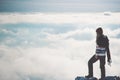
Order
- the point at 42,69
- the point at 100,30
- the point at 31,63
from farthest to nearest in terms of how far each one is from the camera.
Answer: the point at 42,69 → the point at 31,63 → the point at 100,30

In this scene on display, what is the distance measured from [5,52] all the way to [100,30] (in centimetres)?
12779

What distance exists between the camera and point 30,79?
159500 mm

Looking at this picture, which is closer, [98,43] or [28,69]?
[98,43]

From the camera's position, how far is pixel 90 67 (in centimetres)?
1106

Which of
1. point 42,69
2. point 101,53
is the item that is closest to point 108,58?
point 101,53

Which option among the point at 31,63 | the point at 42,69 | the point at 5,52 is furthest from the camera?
the point at 42,69

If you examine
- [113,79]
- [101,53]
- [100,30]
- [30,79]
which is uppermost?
[100,30]

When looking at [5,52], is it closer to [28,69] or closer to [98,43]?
[28,69]

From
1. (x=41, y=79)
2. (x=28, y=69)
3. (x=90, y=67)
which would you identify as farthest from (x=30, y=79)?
(x=90, y=67)

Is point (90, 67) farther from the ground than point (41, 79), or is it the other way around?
point (90, 67)

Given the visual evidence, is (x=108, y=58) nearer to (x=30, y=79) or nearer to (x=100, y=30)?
(x=100, y=30)

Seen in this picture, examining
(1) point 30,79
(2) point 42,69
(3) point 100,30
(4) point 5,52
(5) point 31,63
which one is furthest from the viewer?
(2) point 42,69

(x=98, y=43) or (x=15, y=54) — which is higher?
(x=98, y=43)

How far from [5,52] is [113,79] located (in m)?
128
